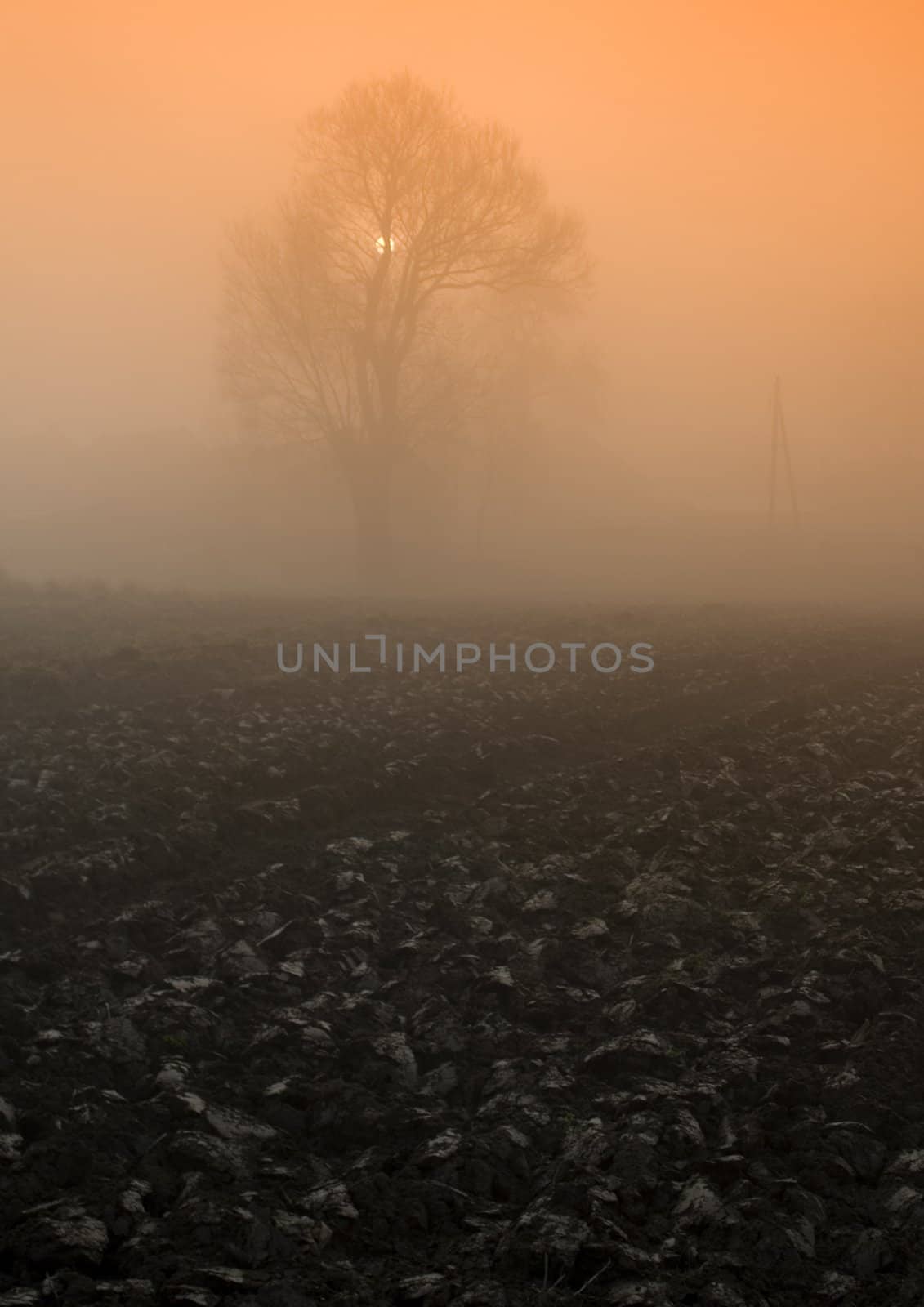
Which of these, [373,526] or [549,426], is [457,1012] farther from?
[549,426]

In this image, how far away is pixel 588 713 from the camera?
1374 centimetres

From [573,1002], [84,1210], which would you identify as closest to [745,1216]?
[573,1002]

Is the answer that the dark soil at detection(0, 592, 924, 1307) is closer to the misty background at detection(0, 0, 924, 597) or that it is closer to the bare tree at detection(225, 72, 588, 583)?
the bare tree at detection(225, 72, 588, 583)

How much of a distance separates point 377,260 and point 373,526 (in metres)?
10.1

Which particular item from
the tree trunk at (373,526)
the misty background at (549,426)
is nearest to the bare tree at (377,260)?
the tree trunk at (373,526)

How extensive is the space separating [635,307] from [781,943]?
14486cm

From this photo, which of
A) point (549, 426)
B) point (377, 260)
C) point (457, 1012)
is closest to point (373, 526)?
point (377, 260)

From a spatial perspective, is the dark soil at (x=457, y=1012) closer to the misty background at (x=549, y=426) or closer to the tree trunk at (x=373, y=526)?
the tree trunk at (x=373, y=526)

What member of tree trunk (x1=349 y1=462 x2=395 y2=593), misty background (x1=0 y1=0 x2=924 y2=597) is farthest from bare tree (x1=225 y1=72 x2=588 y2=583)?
misty background (x1=0 y1=0 x2=924 y2=597)

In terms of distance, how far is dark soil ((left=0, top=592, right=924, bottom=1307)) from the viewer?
3.93 meters

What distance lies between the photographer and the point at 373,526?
39969mm

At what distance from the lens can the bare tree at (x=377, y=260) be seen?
113ft

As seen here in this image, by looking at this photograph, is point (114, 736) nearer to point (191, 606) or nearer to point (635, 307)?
point (191, 606)

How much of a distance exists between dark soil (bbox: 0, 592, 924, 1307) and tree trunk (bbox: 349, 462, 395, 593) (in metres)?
27.3
